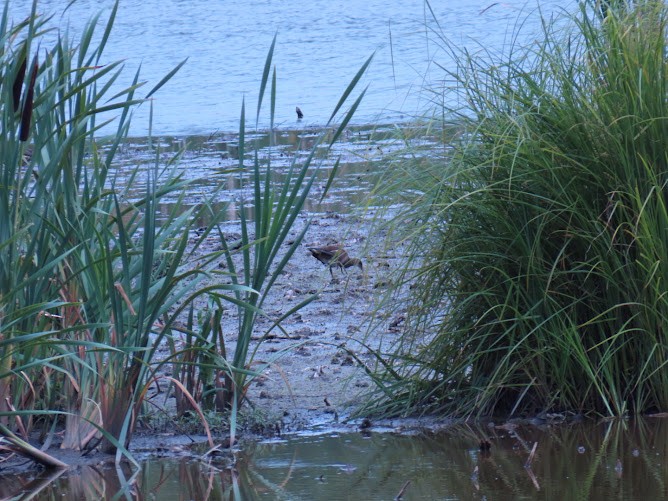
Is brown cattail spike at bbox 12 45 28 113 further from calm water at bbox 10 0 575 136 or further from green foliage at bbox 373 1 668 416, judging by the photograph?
calm water at bbox 10 0 575 136

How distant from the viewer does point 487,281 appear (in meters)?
4.09

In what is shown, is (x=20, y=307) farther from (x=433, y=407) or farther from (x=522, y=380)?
(x=522, y=380)

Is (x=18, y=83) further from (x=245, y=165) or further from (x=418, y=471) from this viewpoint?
(x=245, y=165)

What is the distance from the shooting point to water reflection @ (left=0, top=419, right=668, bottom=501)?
3.42m

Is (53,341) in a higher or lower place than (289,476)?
higher

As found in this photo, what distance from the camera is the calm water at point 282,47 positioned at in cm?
1344

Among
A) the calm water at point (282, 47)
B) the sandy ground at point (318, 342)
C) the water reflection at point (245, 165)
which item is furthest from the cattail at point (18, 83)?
the calm water at point (282, 47)

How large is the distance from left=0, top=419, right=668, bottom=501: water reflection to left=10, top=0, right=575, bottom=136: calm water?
7308 millimetres

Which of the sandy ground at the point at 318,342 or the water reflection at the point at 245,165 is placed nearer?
the sandy ground at the point at 318,342

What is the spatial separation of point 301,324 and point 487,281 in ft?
5.72

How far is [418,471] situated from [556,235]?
3.45 ft

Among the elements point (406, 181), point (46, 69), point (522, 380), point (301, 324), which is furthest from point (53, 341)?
point (301, 324)

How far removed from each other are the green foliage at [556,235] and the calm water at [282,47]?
6.82 meters

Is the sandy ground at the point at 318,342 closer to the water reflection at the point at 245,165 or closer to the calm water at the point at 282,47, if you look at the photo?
the water reflection at the point at 245,165
